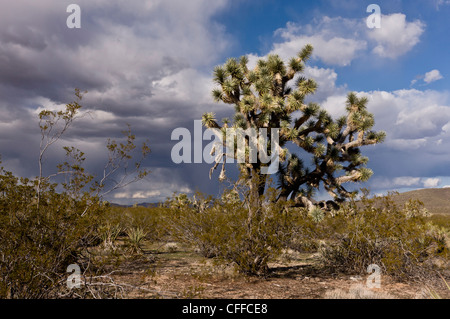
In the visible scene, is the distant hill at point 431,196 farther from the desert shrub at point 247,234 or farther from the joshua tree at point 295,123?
the desert shrub at point 247,234

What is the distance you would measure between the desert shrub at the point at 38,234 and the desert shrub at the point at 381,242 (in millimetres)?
6537

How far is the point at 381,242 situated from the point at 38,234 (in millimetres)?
8009

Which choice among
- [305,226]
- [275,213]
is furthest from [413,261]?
[275,213]

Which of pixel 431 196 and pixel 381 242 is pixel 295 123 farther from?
pixel 431 196

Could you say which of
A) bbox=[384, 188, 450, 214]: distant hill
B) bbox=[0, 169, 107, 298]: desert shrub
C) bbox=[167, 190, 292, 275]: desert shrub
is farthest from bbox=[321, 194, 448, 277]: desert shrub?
bbox=[384, 188, 450, 214]: distant hill

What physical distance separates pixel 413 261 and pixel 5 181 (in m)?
9.22

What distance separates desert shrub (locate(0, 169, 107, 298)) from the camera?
16.7 feet

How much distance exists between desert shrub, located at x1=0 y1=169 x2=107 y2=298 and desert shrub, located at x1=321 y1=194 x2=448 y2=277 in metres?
6.54

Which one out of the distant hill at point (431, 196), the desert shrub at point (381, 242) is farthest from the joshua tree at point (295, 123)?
the distant hill at point (431, 196)

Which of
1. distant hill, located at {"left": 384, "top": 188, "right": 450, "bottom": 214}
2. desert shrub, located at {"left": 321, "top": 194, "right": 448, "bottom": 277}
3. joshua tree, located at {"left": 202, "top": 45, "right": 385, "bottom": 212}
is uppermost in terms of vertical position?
joshua tree, located at {"left": 202, "top": 45, "right": 385, "bottom": 212}

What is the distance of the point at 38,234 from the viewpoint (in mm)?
5727

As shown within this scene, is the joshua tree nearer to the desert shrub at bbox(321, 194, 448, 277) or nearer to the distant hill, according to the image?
the desert shrub at bbox(321, 194, 448, 277)

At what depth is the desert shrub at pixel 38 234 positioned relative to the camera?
5102 millimetres
